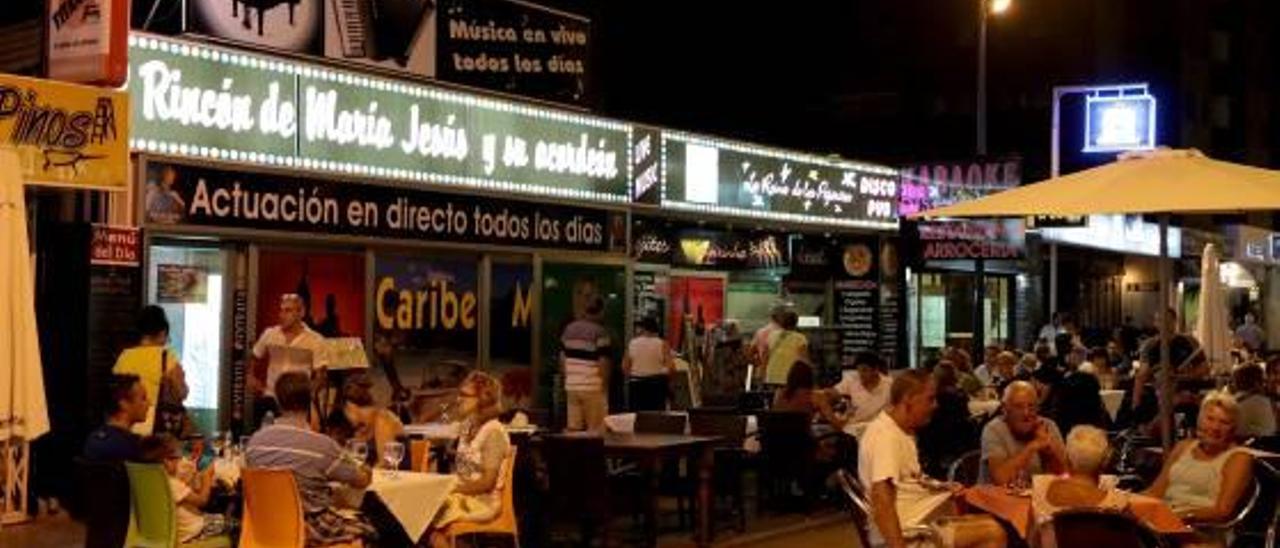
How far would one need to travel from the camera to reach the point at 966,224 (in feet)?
70.6

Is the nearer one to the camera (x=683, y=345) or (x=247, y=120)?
(x=247, y=120)

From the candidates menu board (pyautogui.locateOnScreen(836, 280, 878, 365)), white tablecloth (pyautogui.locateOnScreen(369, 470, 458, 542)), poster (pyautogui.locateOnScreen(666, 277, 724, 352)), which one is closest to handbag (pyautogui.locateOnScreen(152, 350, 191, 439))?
white tablecloth (pyautogui.locateOnScreen(369, 470, 458, 542))

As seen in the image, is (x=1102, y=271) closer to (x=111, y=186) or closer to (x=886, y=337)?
(x=886, y=337)

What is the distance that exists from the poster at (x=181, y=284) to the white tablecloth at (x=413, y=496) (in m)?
4.31

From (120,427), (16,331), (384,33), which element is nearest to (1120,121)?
(384,33)

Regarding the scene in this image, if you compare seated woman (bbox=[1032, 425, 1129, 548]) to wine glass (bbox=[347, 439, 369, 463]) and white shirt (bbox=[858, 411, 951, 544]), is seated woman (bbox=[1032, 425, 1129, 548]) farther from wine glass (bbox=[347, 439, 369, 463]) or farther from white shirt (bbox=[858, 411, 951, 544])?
wine glass (bbox=[347, 439, 369, 463])

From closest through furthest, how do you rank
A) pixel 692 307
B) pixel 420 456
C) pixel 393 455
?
pixel 393 455
pixel 420 456
pixel 692 307

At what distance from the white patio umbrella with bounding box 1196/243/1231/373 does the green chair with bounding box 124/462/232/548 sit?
12.3 meters

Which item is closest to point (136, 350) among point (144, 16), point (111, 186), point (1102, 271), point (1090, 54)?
point (111, 186)

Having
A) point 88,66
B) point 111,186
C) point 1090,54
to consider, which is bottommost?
point 111,186

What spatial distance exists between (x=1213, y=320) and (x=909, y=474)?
35.7ft

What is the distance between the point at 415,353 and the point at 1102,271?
29.3 metres

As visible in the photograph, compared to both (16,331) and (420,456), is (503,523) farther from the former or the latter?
(16,331)

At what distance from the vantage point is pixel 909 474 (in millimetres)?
7961
